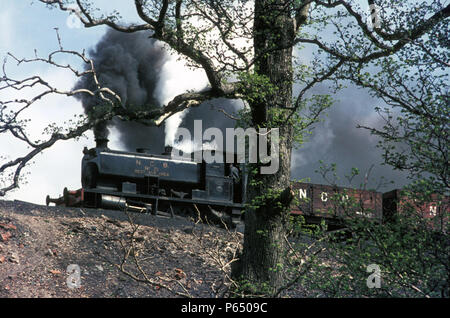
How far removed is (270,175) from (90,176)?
360 inches

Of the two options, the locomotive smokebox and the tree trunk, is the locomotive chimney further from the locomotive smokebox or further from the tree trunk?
the tree trunk

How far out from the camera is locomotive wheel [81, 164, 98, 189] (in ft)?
59.4

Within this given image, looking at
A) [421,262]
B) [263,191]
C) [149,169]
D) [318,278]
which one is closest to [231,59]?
[263,191]

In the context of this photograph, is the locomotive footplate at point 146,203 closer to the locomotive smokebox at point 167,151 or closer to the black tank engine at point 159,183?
the black tank engine at point 159,183

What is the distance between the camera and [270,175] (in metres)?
11.0

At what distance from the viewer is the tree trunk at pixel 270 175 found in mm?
10539

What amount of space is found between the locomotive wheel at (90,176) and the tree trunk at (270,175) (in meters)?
8.50

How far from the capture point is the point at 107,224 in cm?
1570

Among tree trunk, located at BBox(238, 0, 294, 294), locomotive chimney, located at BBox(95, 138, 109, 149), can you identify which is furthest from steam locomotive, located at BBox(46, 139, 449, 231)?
tree trunk, located at BBox(238, 0, 294, 294)

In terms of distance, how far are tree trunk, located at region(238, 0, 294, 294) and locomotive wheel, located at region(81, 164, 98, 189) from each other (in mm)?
8503

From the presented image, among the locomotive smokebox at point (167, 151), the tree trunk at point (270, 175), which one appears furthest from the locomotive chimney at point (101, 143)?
the tree trunk at point (270, 175)

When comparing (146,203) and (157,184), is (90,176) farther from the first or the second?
(157,184)

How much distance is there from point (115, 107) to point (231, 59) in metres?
3.73

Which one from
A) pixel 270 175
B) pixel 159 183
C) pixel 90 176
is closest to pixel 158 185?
pixel 159 183
